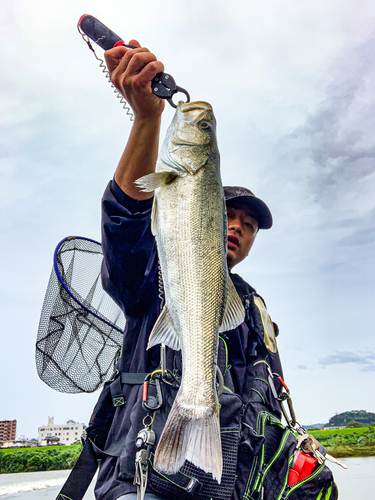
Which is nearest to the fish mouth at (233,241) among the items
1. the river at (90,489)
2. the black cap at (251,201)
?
the black cap at (251,201)

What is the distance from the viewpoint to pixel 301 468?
2475 mm

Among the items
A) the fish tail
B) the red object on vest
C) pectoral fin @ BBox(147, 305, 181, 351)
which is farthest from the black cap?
the fish tail

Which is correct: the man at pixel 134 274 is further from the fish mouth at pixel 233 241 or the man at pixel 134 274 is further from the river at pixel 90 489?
the river at pixel 90 489

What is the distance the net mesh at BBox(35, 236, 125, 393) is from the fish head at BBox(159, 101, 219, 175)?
2754 mm

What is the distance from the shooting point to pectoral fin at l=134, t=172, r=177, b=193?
1.88m

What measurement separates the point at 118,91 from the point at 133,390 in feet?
5.78

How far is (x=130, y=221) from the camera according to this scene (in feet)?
7.54

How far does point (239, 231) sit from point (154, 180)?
1.67 meters

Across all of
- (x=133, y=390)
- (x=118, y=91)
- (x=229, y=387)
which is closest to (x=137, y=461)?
(x=133, y=390)

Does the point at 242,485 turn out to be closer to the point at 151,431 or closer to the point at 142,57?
the point at 151,431

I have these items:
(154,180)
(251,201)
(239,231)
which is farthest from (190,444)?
(251,201)

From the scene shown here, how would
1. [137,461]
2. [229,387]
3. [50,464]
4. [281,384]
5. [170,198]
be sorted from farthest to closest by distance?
[50,464], [281,384], [229,387], [170,198], [137,461]

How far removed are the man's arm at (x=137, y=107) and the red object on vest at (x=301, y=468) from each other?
196cm

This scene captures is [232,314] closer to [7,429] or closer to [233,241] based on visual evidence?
[233,241]
